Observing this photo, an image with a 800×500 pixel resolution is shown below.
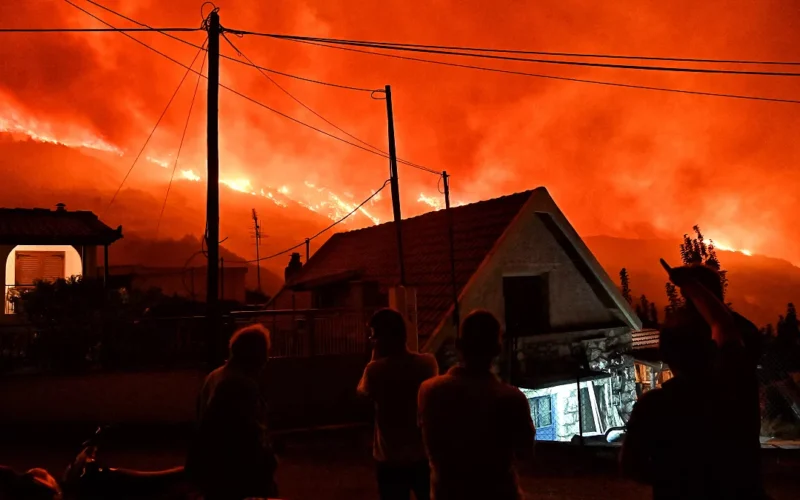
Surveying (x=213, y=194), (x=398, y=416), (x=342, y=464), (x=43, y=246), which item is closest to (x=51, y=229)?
(x=43, y=246)

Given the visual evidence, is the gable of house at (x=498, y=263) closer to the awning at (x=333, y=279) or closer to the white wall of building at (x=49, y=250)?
the awning at (x=333, y=279)

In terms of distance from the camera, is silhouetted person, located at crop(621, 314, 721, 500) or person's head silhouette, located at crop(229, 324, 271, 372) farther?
person's head silhouette, located at crop(229, 324, 271, 372)

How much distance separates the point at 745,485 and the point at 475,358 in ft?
3.85

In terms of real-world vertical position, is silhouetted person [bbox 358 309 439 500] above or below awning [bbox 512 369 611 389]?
above

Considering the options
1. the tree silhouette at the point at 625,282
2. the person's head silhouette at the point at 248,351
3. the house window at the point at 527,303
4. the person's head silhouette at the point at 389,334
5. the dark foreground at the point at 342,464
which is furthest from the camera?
the tree silhouette at the point at 625,282

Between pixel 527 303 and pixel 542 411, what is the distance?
2250mm

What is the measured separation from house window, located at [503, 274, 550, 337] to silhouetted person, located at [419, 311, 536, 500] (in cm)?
873

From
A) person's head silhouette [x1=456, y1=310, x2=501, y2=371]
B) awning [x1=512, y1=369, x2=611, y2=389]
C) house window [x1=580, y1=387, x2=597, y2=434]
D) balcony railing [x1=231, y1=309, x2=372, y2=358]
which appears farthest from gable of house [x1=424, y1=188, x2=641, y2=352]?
person's head silhouette [x1=456, y1=310, x2=501, y2=371]

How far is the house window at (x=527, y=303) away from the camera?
37.0 ft

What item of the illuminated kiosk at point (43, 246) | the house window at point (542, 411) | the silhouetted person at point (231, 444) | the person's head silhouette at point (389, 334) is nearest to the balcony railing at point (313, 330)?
the house window at point (542, 411)

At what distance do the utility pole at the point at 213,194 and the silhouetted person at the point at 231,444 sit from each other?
532 cm

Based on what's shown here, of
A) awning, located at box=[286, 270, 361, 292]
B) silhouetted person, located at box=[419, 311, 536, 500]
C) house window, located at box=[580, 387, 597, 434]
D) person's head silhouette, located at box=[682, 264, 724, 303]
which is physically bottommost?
house window, located at box=[580, 387, 597, 434]

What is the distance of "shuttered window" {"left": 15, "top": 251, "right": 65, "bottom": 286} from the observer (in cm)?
1468

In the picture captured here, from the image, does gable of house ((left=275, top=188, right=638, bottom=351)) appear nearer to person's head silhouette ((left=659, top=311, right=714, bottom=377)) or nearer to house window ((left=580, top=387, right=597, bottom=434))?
house window ((left=580, top=387, right=597, bottom=434))
